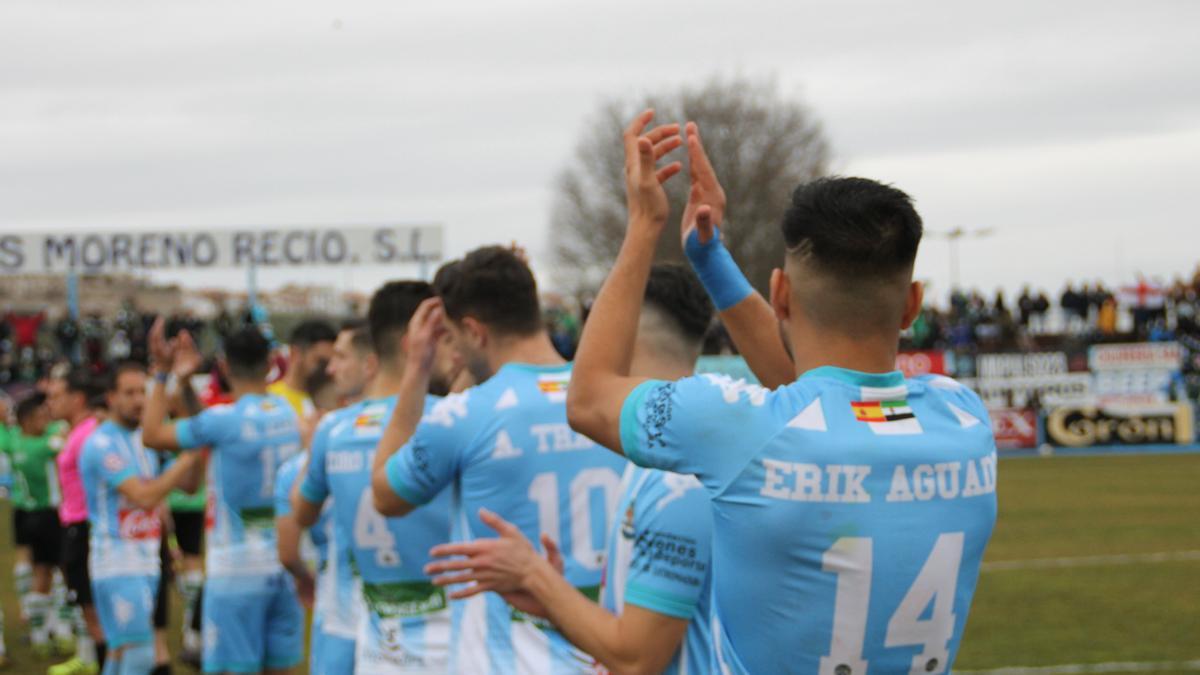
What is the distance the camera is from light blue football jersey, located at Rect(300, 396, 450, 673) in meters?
5.16

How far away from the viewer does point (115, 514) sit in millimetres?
9070

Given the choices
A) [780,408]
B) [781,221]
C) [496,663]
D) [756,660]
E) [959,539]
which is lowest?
[496,663]

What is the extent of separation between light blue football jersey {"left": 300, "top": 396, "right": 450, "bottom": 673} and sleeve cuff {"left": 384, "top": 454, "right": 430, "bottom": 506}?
0.90 metres

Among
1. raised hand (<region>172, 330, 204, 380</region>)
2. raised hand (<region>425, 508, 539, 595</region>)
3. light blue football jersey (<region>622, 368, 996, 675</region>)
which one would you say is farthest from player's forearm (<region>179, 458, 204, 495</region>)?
light blue football jersey (<region>622, 368, 996, 675</region>)

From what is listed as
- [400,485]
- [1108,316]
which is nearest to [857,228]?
[400,485]

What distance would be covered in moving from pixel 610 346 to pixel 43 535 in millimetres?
11372

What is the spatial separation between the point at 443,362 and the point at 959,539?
3.12 meters

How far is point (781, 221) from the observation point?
8.97 feet

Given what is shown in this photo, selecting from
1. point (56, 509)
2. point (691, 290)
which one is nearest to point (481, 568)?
point (691, 290)

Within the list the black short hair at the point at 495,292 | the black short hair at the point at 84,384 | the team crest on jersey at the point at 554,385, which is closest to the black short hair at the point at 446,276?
the black short hair at the point at 495,292

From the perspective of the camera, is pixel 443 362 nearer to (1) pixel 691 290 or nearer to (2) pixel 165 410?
(1) pixel 691 290

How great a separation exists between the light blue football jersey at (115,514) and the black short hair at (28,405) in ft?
→ 14.4

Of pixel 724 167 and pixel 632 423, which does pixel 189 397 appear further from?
pixel 724 167

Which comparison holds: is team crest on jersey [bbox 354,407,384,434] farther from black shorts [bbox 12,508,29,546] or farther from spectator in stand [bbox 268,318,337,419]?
black shorts [bbox 12,508,29,546]
